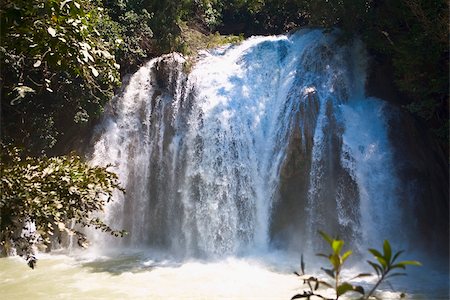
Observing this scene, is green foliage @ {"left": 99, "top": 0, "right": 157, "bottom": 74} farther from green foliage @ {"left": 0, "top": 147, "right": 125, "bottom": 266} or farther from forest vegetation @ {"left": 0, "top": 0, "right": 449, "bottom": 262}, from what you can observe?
green foliage @ {"left": 0, "top": 147, "right": 125, "bottom": 266}

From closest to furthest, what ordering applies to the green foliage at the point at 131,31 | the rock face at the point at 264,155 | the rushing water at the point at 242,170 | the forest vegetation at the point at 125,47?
the forest vegetation at the point at 125,47 → the rushing water at the point at 242,170 → the rock face at the point at 264,155 → the green foliage at the point at 131,31

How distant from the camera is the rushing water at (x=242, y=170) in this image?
1147 centimetres

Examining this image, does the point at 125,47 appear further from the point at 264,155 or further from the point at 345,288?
the point at 345,288

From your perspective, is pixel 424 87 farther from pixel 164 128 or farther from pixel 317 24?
pixel 164 128

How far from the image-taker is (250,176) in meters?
13.2

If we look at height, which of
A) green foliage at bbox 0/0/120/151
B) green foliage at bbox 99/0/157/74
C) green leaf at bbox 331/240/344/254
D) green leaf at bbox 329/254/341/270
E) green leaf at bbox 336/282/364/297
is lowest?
green leaf at bbox 336/282/364/297

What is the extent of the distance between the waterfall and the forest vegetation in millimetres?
1018

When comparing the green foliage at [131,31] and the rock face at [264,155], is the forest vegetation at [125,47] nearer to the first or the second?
the green foliage at [131,31]

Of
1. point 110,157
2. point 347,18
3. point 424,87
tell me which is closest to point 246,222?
point 110,157

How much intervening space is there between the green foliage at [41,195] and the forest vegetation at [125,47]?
2cm

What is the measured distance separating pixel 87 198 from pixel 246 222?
9.09 metres

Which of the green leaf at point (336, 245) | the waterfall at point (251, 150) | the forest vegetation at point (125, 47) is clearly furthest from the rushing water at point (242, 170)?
the green leaf at point (336, 245)

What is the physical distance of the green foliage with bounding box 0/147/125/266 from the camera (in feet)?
11.6

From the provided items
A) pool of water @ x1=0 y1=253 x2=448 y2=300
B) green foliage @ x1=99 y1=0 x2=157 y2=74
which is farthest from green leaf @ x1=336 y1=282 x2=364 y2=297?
green foliage @ x1=99 y1=0 x2=157 y2=74
